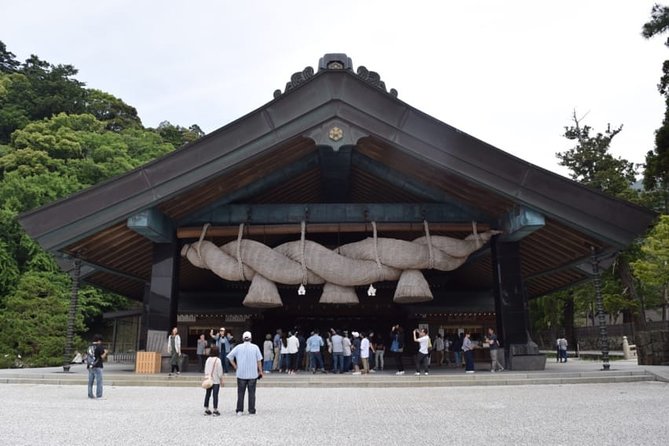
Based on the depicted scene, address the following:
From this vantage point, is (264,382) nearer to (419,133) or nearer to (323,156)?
(323,156)

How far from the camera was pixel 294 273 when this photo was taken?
13.4m

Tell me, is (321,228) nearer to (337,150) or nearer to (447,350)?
(337,150)

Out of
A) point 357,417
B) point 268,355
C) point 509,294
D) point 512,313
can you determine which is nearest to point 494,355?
point 512,313

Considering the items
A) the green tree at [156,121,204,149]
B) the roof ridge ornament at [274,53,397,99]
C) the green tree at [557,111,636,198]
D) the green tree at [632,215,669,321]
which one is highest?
the green tree at [156,121,204,149]

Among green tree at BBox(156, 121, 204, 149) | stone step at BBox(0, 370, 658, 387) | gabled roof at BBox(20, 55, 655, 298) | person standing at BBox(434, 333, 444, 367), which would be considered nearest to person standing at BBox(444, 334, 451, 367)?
person standing at BBox(434, 333, 444, 367)

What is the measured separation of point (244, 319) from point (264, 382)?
8.62 meters

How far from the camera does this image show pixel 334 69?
12266mm

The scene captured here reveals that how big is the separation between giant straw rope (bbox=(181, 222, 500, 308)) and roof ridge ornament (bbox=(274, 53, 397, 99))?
3.85 meters

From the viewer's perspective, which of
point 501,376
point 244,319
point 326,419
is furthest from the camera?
point 244,319

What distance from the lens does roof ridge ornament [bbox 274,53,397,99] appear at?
12.5 m

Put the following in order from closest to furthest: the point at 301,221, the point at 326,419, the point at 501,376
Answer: the point at 326,419
the point at 501,376
the point at 301,221

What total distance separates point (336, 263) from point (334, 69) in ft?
16.5

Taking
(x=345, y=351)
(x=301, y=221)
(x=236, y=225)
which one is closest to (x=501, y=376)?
(x=345, y=351)

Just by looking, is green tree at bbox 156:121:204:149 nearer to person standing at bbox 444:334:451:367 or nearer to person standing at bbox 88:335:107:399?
person standing at bbox 444:334:451:367
